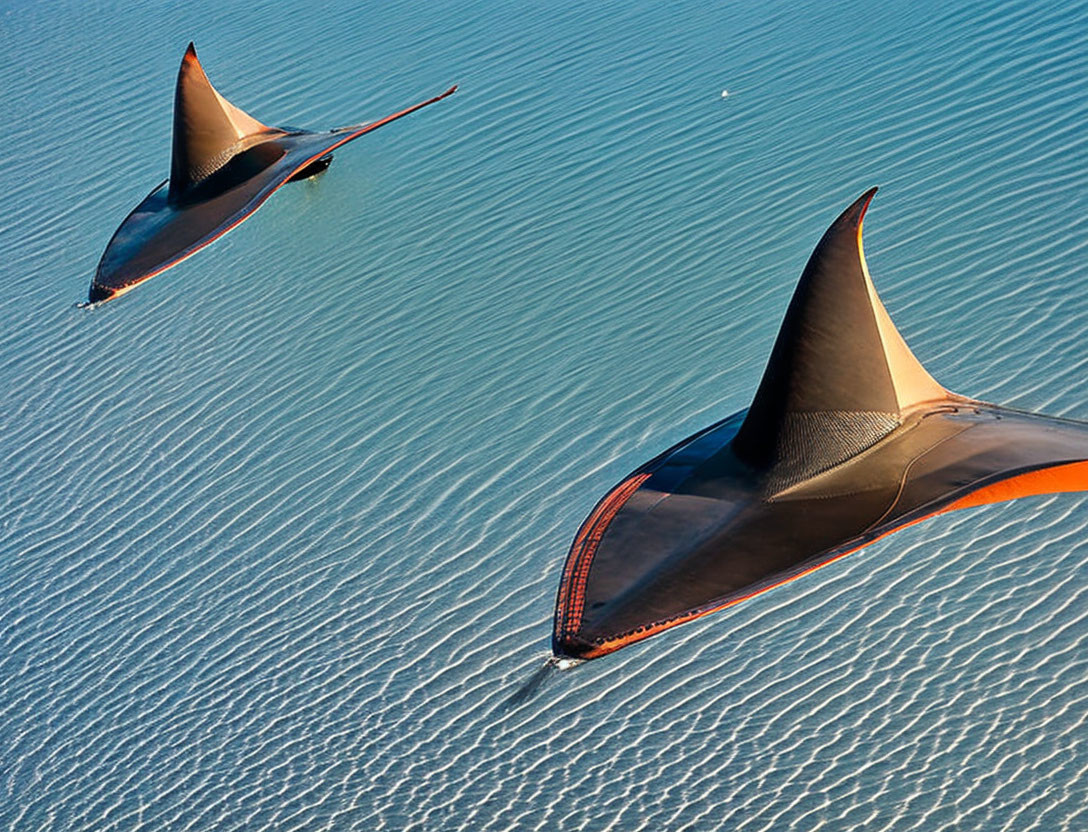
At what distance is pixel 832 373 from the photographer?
4516 millimetres

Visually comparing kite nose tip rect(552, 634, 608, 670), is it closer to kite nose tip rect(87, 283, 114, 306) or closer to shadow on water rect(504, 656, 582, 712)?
shadow on water rect(504, 656, 582, 712)

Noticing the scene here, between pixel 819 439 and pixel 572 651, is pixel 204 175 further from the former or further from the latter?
pixel 572 651

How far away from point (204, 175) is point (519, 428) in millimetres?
2755

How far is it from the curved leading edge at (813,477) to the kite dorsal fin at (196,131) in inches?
178

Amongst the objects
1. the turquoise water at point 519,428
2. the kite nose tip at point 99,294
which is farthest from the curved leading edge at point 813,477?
the kite nose tip at point 99,294

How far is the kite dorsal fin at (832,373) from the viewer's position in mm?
4422

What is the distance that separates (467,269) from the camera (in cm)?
879

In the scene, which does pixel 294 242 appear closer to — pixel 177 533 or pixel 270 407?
pixel 270 407

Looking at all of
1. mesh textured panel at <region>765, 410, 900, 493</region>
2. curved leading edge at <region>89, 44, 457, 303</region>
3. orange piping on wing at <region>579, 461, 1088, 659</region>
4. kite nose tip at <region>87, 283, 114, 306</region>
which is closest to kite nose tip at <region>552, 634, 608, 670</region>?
orange piping on wing at <region>579, 461, 1088, 659</region>

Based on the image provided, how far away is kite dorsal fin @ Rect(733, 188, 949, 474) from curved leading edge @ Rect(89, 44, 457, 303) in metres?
4.00

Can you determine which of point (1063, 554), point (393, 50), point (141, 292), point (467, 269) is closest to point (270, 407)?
point (467, 269)

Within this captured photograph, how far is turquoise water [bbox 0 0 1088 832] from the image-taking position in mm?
5129

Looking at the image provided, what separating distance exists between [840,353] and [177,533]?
12.8 feet

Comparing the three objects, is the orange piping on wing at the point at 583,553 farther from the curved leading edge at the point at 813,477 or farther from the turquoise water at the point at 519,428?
the turquoise water at the point at 519,428
